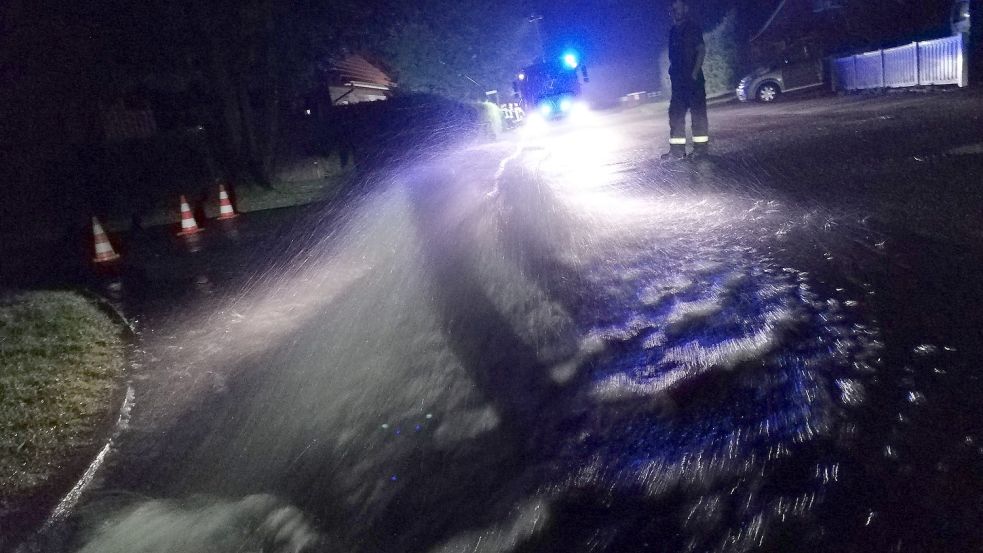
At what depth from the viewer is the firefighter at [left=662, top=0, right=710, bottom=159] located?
10.2m

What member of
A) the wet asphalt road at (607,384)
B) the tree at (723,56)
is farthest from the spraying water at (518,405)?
the tree at (723,56)

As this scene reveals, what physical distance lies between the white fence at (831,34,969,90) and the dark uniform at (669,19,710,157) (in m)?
9.71

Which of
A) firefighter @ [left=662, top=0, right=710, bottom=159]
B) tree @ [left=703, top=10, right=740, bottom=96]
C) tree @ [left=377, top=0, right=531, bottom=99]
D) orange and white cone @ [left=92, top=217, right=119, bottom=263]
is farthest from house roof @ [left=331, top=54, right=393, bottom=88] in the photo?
firefighter @ [left=662, top=0, right=710, bottom=159]

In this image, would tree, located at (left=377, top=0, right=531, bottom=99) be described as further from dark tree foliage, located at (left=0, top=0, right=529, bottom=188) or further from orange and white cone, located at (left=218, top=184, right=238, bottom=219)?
orange and white cone, located at (left=218, top=184, right=238, bottom=219)

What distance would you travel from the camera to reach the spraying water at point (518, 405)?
9.09 ft

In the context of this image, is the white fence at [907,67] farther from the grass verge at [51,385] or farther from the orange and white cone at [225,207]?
the grass verge at [51,385]

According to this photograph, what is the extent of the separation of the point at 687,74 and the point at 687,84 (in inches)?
5.6

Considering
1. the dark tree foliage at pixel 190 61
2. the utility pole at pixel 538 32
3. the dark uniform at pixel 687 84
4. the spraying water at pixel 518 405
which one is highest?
the utility pole at pixel 538 32

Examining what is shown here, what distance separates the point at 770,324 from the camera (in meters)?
3.95

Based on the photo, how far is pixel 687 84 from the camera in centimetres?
1030

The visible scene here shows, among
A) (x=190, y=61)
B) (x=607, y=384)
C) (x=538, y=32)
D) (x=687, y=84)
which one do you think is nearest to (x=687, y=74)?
(x=687, y=84)

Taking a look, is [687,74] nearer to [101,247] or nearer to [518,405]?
[518,405]

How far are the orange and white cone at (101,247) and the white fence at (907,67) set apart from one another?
17.4 meters

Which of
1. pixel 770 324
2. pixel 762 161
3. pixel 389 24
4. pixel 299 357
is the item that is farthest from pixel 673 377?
pixel 389 24
